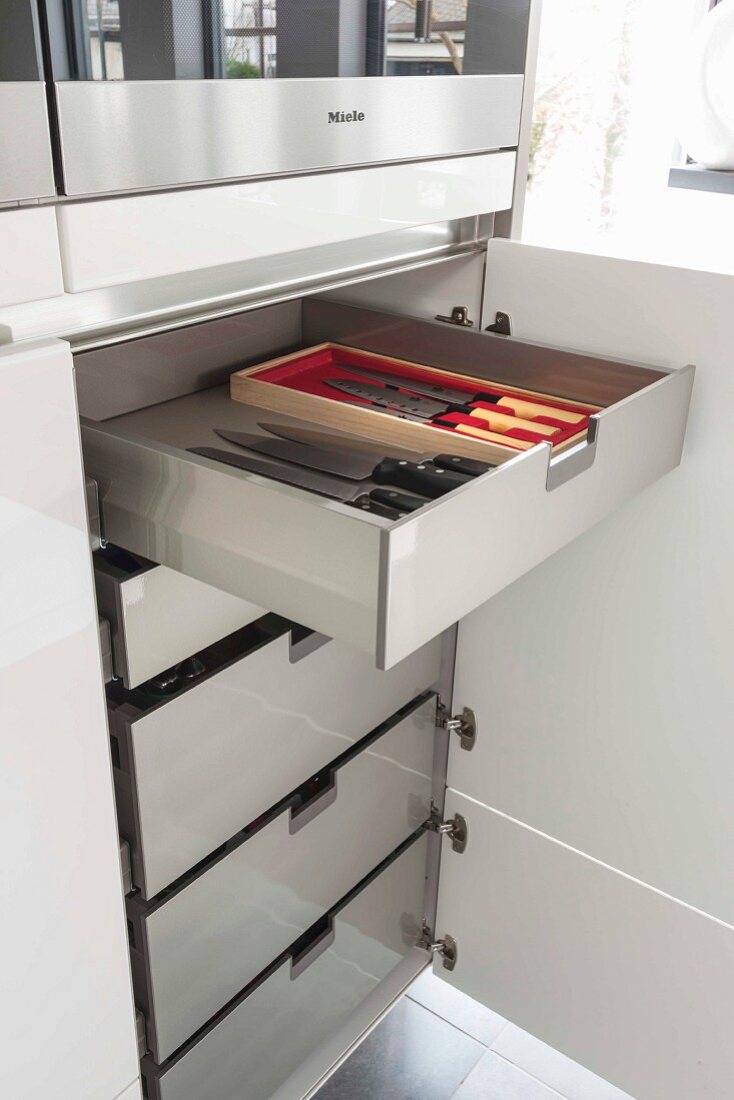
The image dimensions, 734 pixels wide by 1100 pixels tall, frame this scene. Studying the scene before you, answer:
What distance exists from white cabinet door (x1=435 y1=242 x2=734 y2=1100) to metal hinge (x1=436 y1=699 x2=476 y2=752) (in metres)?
0.01

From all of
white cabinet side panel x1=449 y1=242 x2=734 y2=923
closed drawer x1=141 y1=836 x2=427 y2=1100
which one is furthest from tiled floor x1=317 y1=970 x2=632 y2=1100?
white cabinet side panel x1=449 y1=242 x2=734 y2=923

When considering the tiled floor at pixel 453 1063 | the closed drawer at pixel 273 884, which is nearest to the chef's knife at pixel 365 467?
the closed drawer at pixel 273 884

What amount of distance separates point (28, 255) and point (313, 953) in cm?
91

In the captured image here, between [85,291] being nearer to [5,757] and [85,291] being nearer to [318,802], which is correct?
[5,757]

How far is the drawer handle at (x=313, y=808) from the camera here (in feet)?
3.71

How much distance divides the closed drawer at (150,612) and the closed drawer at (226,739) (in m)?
0.05

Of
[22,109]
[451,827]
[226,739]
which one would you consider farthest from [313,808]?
[22,109]

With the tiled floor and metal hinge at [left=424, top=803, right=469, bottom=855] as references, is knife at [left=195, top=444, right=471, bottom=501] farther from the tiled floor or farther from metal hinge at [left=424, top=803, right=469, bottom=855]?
the tiled floor

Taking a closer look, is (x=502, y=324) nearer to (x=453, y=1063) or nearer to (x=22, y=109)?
(x=22, y=109)

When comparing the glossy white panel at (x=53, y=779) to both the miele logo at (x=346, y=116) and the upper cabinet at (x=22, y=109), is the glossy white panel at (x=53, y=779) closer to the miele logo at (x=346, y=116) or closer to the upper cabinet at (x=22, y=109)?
the upper cabinet at (x=22, y=109)

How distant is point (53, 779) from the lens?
772 mm

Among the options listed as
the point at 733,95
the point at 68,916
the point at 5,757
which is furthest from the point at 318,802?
the point at 733,95

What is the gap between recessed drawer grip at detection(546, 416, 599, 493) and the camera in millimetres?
796

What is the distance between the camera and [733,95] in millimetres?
1165
